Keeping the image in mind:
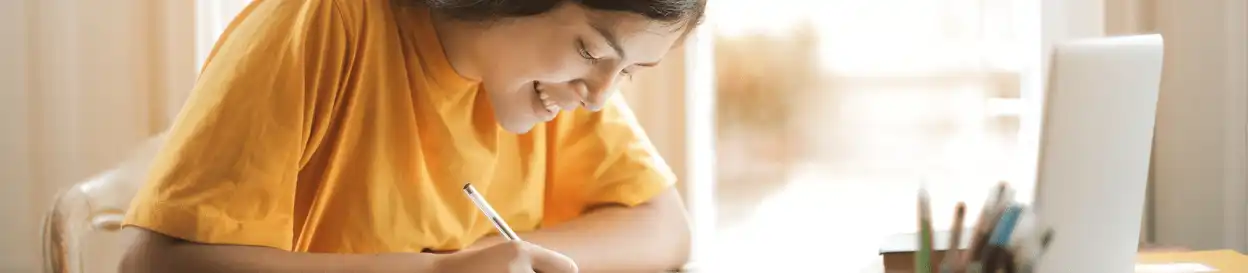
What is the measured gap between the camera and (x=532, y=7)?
0.82 m

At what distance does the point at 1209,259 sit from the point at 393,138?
788 millimetres

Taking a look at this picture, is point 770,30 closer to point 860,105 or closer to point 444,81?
point 860,105

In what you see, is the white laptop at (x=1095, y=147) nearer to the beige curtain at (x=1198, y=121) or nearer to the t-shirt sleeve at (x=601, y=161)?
the t-shirt sleeve at (x=601, y=161)

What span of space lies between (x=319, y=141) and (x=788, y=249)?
1013 millimetres

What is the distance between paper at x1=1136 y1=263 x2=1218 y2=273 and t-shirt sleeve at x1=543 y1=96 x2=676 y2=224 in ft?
1.50

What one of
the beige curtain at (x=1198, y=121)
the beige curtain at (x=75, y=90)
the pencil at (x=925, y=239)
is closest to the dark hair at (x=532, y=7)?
the pencil at (x=925, y=239)

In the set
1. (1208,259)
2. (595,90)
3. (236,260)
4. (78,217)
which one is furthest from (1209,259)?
(78,217)

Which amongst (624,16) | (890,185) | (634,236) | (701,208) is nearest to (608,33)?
(624,16)

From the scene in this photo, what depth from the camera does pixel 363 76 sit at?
868 millimetres

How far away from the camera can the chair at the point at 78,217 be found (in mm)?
1090

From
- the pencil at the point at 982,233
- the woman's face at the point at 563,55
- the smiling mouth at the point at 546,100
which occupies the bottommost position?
the pencil at the point at 982,233

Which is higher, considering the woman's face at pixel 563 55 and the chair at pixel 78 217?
the woman's face at pixel 563 55

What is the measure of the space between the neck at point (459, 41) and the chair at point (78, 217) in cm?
37

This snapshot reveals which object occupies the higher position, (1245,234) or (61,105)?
(61,105)
